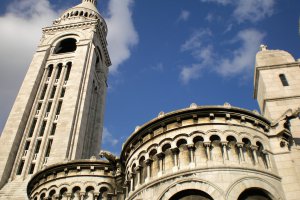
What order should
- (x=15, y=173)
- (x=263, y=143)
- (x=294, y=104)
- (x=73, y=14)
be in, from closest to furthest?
(x=263, y=143) < (x=294, y=104) < (x=15, y=173) < (x=73, y=14)

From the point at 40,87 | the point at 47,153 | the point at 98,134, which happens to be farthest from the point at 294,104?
the point at 40,87

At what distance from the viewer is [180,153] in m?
19.2

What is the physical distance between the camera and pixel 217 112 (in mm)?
20234

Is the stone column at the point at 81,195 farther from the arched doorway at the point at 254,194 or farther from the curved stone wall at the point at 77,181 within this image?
the arched doorway at the point at 254,194

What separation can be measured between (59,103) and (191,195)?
30.5m

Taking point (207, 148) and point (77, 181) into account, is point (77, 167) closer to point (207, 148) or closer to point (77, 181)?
point (77, 181)

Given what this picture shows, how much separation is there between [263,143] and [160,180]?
6.39 m

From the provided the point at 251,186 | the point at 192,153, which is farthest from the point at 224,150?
the point at 251,186

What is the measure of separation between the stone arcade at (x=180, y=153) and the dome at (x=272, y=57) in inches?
2.9

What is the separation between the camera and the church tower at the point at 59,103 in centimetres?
3750

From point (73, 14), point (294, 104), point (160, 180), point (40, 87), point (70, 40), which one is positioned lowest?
point (160, 180)

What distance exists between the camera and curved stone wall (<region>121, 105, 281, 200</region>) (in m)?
17.9

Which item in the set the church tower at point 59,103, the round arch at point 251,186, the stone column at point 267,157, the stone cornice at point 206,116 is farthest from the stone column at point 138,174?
the church tower at point 59,103

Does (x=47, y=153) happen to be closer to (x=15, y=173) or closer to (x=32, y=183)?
(x=15, y=173)
